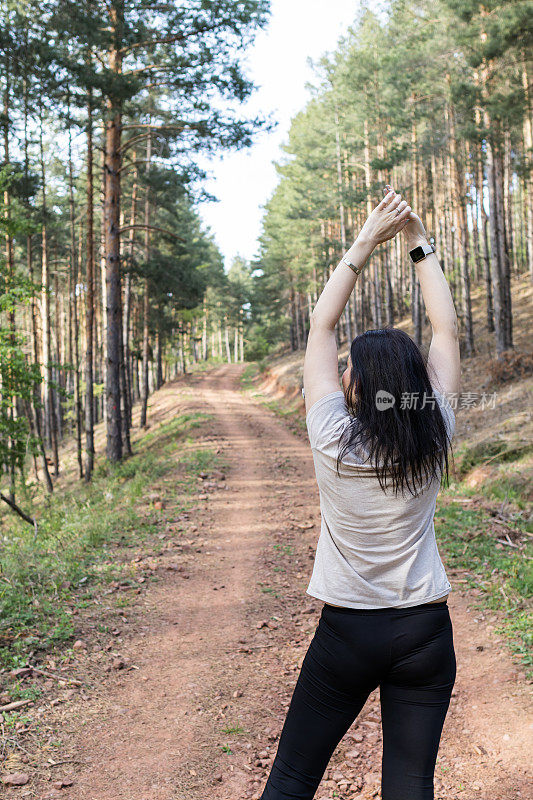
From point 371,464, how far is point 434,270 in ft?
3.16

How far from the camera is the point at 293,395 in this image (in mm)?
27203

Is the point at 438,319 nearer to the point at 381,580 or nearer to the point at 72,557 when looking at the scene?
the point at 381,580

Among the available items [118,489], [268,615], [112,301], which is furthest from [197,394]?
[268,615]

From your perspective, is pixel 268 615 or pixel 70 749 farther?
pixel 268 615

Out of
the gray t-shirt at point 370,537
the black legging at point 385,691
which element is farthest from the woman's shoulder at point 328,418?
the black legging at point 385,691

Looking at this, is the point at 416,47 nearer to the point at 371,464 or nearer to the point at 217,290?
the point at 371,464

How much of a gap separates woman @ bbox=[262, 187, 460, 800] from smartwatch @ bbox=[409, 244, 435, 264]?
0.56 m

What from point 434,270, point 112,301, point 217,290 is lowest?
point 434,270

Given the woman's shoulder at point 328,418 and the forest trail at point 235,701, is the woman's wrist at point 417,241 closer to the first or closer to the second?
the woman's shoulder at point 328,418

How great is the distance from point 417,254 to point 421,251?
0.08ft

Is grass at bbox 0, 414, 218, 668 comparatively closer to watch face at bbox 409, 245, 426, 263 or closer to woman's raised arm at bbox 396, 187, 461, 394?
woman's raised arm at bbox 396, 187, 461, 394

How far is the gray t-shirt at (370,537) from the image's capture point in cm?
192

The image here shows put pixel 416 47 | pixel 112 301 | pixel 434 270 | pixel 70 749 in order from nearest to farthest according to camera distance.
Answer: pixel 434 270
pixel 70 749
pixel 112 301
pixel 416 47

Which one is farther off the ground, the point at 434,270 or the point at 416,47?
the point at 416,47
